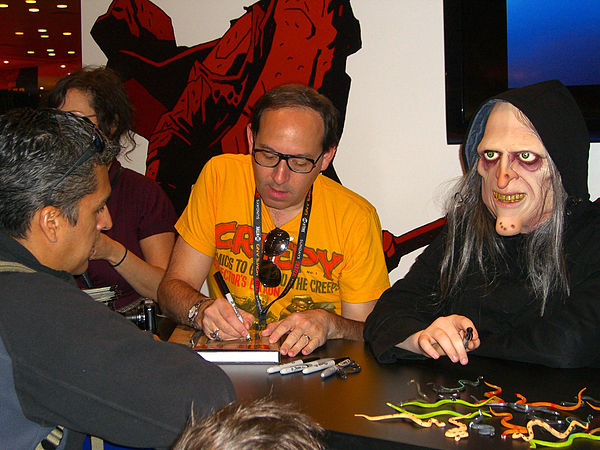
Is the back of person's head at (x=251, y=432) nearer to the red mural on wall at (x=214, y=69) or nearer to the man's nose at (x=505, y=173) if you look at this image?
the man's nose at (x=505, y=173)

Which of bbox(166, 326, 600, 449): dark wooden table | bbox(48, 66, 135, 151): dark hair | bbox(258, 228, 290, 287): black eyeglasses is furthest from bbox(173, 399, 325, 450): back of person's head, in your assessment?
bbox(48, 66, 135, 151): dark hair

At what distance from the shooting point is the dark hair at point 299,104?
247 cm

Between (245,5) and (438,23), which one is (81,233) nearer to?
(438,23)

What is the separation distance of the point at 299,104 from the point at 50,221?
1.31 metres

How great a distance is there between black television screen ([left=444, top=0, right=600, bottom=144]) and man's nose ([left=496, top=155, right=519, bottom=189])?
0.94 metres

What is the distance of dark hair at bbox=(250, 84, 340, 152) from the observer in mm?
2467

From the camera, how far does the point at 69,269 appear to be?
146 cm

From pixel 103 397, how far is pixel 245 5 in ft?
9.54

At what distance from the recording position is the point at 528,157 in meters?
1.91

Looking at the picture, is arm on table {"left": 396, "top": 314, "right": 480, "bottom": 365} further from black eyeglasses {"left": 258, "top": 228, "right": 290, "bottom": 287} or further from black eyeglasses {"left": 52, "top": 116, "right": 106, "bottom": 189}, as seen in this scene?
black eyeglasses {"left": 52, "top": 116, "right": 106, "bottom": 189}

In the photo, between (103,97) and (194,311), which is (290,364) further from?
(103,97)

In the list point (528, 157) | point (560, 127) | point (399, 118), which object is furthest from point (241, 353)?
point (399, 118)

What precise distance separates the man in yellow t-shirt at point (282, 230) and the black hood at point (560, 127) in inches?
30.9

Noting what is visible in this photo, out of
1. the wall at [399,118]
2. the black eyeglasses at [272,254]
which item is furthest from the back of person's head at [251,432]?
the wall at [399,118]
